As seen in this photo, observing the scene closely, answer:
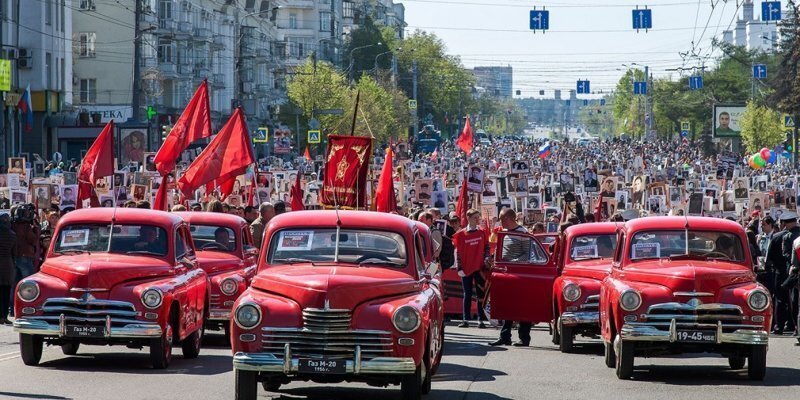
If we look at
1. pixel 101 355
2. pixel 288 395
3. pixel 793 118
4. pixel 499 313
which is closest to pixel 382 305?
pixel 288 395

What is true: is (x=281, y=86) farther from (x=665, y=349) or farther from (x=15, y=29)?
(x=665, y=349)

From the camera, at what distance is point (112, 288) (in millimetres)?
16156

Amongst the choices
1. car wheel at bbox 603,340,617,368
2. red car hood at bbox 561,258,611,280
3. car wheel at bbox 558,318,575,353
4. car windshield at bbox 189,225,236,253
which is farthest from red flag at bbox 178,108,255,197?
car wheel at bbox 603,340,617,368

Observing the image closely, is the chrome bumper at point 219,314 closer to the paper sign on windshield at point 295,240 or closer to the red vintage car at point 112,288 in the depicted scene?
the red vintage car at point 112,288

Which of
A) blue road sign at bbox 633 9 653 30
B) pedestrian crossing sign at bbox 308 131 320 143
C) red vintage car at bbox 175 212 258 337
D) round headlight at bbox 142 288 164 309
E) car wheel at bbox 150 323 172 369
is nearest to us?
round headlight at bbox 142 288 164 309

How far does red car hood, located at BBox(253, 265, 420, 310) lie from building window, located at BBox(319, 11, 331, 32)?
134 meters

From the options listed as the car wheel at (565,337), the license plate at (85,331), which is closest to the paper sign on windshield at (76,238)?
the license plate at (85,331)

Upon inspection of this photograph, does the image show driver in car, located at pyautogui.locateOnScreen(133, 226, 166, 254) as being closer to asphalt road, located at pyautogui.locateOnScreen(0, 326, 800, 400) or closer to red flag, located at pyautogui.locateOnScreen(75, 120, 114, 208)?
asphalt road, located at pyautogui.locateOnScreen(0, 326, 800, 400)

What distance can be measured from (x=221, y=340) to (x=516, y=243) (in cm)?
416

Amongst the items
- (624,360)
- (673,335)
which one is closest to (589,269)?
(624,360)

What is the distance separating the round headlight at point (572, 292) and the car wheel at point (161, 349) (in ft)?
17.4

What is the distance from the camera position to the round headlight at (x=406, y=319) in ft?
42.7

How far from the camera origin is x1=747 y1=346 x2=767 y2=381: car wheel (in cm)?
1588

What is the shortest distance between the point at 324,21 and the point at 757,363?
134 metres
